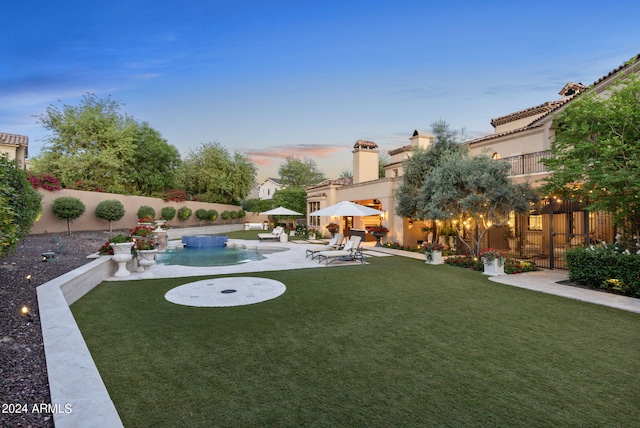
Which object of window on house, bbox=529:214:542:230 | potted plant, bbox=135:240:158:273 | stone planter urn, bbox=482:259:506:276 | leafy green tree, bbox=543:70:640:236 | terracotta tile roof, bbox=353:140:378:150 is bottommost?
stone planter urn, bbox=482:259:506:276

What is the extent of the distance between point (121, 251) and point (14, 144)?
54.1 ft

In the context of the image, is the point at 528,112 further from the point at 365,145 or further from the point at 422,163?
the point at 365,145

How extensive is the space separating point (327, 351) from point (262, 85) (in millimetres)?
19271

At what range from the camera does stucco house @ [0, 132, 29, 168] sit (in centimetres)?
1876

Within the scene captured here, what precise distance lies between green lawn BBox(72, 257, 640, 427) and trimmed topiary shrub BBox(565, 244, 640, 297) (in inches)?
64.0

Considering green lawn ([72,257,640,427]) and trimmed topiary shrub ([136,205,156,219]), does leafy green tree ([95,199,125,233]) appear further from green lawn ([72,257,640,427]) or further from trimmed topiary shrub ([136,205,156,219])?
green lawn ([72,257,640,427])

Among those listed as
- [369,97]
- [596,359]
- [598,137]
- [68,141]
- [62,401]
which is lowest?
[596,359]

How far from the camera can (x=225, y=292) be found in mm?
7676

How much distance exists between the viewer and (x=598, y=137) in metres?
7.87

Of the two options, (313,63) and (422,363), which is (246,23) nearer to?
(313,63)

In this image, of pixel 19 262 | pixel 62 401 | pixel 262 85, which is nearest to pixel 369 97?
pixel 262 85

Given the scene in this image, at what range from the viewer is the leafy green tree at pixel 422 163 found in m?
15.0

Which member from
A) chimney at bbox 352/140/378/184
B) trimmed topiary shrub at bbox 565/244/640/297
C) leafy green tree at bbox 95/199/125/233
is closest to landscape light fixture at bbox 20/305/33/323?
trimmed topiary shrub at bbox 565/244/640/297

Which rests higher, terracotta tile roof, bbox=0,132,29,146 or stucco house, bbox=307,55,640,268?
terracotta tile roof, bbox=0,132,29,146
